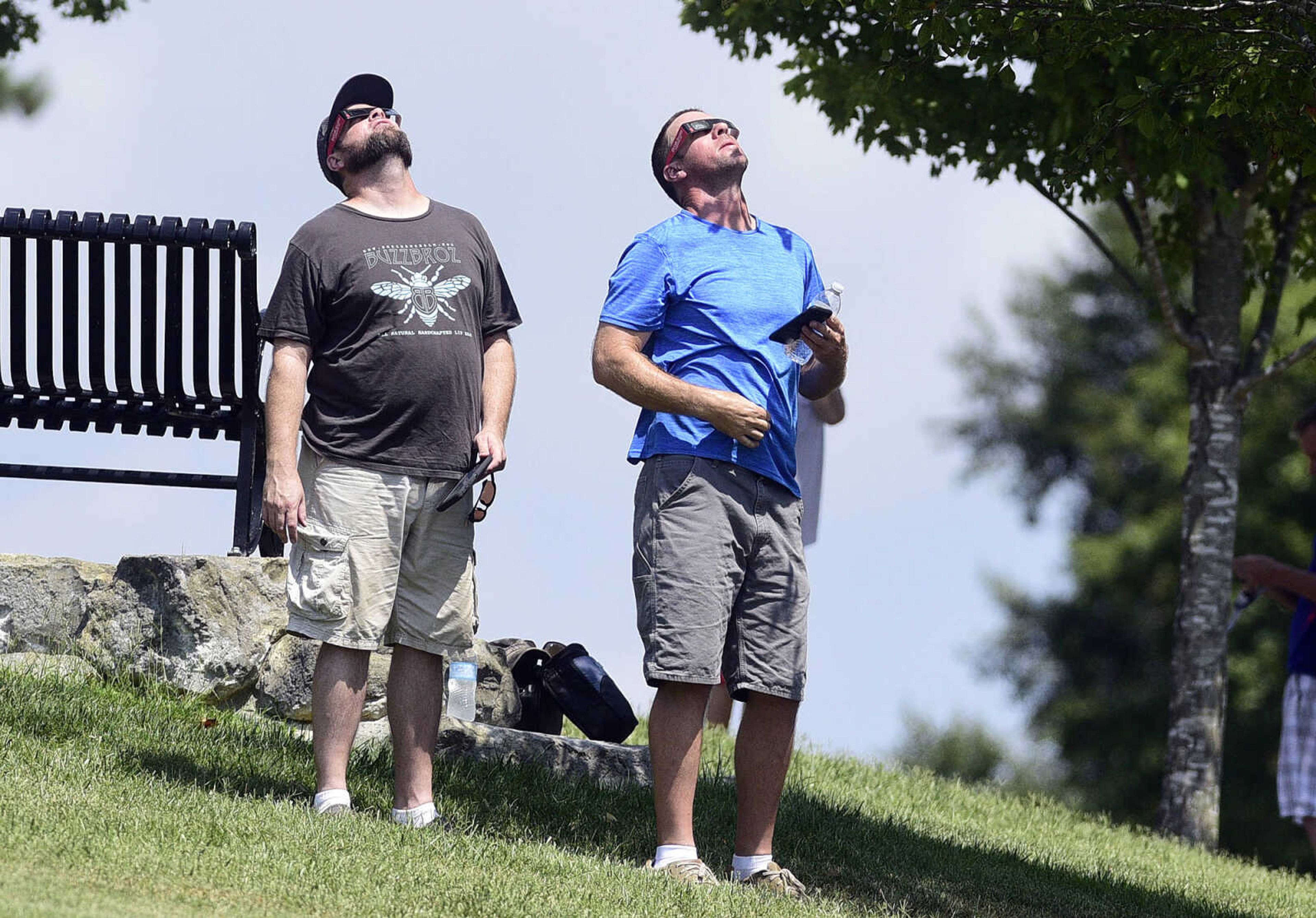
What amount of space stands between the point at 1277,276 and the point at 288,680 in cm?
802

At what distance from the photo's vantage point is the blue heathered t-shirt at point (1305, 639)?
555 cm

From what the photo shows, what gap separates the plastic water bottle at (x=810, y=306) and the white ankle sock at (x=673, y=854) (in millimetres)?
1634

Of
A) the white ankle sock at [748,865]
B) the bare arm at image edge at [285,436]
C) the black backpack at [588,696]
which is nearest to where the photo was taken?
the bare arm at image edge at [285,436]

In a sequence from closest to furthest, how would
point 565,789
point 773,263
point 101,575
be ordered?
point 773,263 < point 565,789 < point 101,575

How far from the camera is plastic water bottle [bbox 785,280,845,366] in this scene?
5113 mm

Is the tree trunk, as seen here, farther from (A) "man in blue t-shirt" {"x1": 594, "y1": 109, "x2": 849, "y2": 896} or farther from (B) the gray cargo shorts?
(B) the gray cargo shorts

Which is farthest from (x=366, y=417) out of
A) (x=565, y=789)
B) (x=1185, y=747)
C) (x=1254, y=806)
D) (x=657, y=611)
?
(x=1254, y=806)

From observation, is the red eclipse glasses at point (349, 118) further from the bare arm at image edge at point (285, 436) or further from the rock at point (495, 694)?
the rock at point (495, 694)

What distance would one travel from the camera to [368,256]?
4.98 m

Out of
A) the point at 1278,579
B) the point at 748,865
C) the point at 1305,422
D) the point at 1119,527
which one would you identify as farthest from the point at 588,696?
the point at 1119,527

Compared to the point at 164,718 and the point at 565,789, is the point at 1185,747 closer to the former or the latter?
the point at 565,789

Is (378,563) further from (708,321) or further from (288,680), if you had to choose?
(288,680)

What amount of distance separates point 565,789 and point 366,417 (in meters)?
2.03

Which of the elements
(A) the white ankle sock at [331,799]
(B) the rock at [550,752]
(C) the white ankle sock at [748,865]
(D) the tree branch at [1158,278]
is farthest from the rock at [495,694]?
(D) the tree branch at [1158,278]
